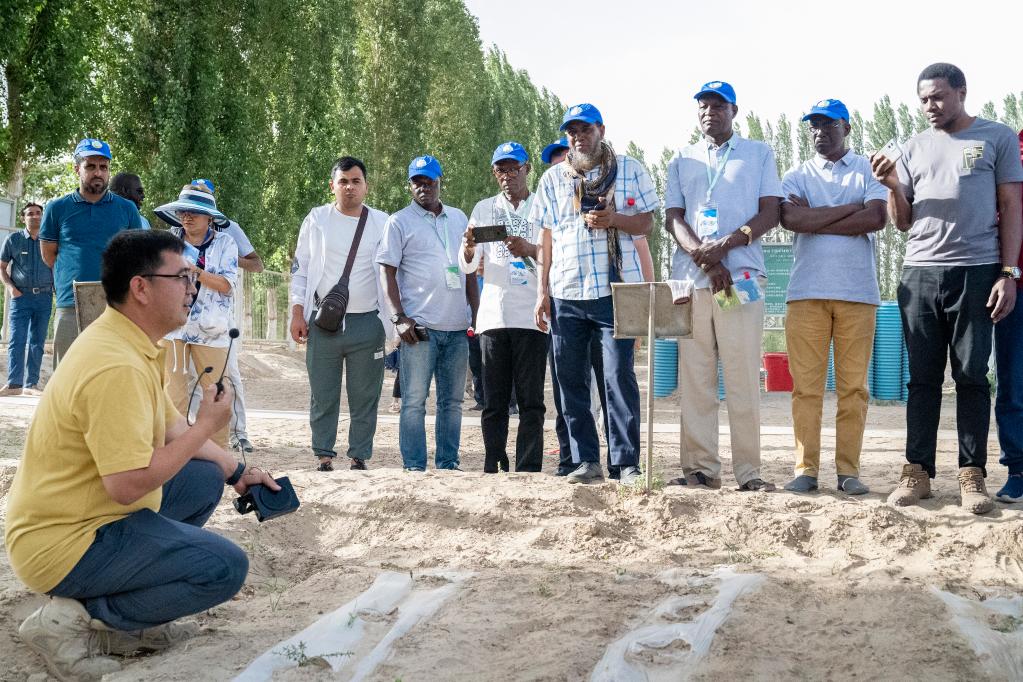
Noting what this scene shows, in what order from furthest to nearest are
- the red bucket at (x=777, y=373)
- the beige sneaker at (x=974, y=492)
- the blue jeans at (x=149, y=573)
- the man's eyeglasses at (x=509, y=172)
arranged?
the red bucket at (x=777, y=373) → the man's eyeglasses at (x=509, y=172) → the beige sneaker at (x=974, y=492) → the blue jeans at (x=149, y=573)

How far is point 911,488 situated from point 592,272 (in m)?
2.13

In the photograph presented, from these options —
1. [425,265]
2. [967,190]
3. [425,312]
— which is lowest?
[425,312]

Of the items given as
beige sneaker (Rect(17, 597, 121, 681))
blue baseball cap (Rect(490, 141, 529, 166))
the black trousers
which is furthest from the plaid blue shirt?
beige sneaker (Rect(17, 597, 121, 681))

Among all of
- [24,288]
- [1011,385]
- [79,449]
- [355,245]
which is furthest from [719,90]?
[24,288]

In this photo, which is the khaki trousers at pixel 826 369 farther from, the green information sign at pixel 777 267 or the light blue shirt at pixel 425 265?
the green information sign at pixel 777 267

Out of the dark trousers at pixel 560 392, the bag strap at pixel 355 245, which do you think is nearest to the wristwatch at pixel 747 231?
the dark trousers at pixel 560 392

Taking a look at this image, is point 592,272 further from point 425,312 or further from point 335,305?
point 335,305

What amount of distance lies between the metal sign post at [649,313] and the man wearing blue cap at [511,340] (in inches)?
36.1

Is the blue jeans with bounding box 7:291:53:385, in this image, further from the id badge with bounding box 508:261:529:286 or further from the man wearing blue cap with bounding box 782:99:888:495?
the man wearing blue cap with bounding box 782:99:888:495

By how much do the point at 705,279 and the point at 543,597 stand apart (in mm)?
2536

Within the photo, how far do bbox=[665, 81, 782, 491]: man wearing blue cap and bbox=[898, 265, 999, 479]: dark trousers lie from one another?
2.71ft

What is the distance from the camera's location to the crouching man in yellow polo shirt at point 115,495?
353cm

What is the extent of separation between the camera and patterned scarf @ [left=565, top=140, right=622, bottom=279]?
626 centimetres

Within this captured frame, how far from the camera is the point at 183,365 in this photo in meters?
7.04
